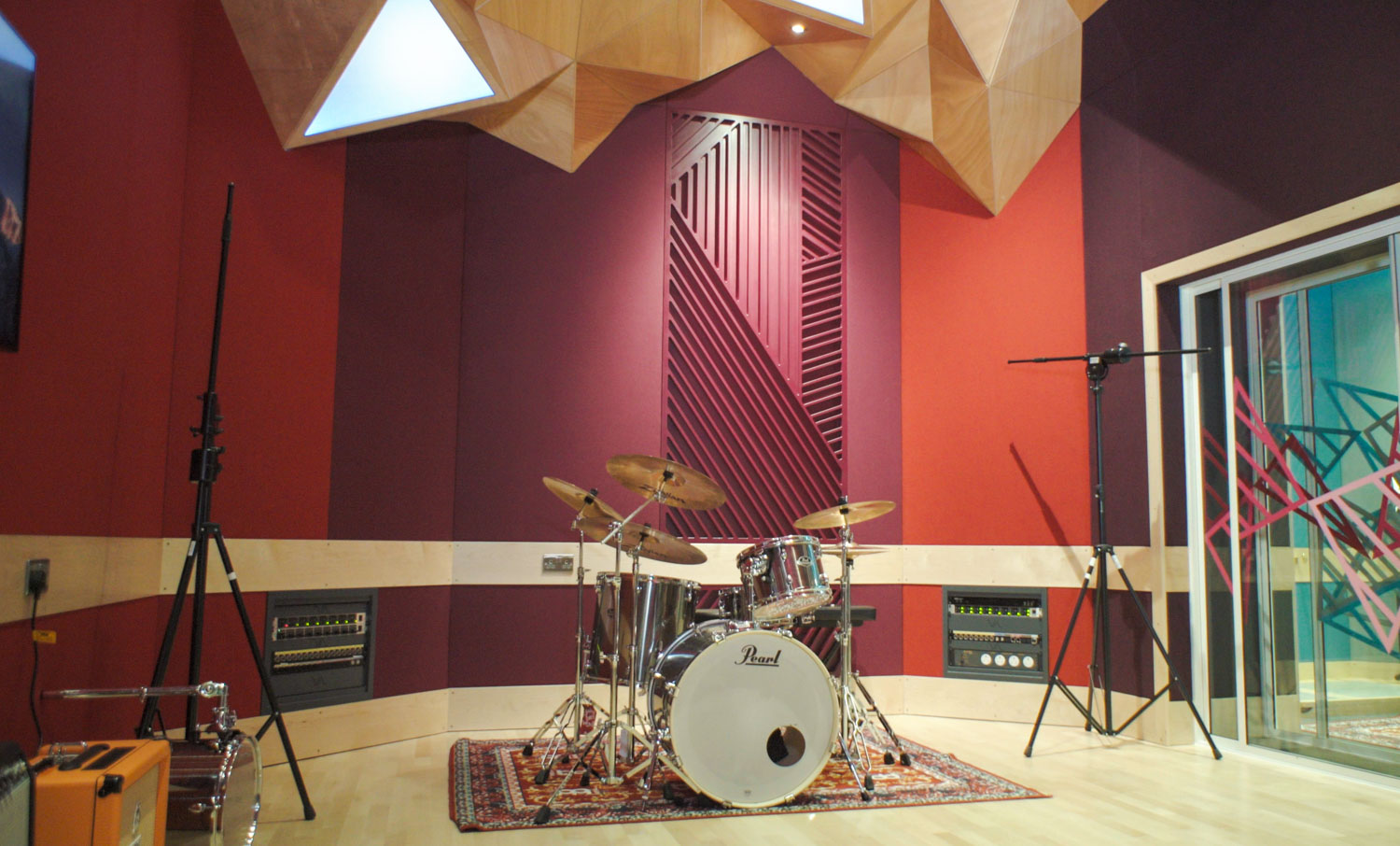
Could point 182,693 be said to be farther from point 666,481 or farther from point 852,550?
Result: point 852,550

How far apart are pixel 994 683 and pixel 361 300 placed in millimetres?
4023

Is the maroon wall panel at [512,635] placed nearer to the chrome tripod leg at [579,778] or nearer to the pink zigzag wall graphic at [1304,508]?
the chrome tripod leg at [579,778]

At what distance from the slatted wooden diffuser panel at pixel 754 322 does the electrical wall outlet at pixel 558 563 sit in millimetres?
645

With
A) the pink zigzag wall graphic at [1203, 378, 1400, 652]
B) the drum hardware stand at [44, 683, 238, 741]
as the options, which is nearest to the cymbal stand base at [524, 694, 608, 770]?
the drum hardware stand at [44, 683, 238, 741]

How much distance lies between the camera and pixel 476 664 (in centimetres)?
509

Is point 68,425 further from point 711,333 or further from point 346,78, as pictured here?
point 711,333

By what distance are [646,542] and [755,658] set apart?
0.66 m

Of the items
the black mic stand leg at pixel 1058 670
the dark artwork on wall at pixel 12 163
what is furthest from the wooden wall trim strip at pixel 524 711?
the dark artwork on wall at pixel 12 163

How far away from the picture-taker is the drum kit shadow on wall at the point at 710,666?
3.58 m

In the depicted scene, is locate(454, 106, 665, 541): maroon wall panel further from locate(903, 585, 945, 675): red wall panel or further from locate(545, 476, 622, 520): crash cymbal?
locate(903, 585, 945, 675): red wall panel

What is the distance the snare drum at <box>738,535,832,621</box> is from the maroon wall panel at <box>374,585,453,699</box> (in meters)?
1.95

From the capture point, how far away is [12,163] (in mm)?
2457

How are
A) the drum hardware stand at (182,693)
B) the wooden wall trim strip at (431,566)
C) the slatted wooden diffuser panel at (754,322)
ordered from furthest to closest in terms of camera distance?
the slatted wooden diffuser panel at (754,322) → the wooden wall trim strip at (431,566) → the drum hardware stand at (182,693)

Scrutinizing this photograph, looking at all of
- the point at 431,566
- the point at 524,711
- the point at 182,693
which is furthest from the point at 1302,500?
the point at 182,693
